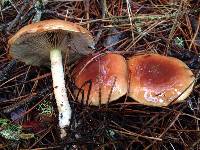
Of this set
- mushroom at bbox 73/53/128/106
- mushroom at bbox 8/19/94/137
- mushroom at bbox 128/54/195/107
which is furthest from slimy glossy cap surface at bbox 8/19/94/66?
mushroom at bbox 128/54/195/107

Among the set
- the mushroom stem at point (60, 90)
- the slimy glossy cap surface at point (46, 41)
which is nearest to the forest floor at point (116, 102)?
the mushroom stem at point (60, 90)

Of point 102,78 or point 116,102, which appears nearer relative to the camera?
point 102,78

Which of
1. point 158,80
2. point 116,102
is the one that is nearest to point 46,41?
point 116,102

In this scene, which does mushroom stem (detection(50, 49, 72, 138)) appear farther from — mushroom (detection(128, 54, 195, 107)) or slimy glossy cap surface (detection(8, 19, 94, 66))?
mushroom (detection(128, 54, 195, 107))

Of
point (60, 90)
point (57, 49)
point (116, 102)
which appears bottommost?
point (116, 102)

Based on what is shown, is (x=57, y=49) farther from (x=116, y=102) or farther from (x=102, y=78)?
(x=116, y=102)

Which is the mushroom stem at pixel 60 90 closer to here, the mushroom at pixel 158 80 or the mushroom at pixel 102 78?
the mushroom at pixel 102 78

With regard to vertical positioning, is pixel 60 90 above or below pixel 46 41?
below
